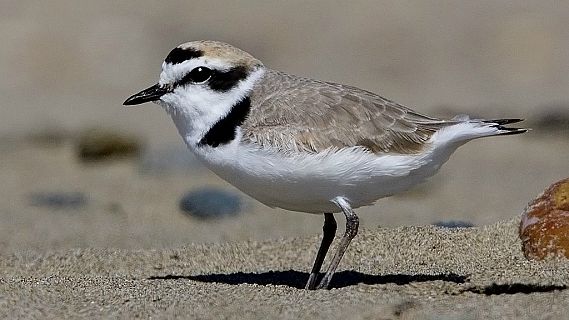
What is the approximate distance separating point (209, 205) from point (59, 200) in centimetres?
130

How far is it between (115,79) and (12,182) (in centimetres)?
363

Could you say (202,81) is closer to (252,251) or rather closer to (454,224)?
(252,251)

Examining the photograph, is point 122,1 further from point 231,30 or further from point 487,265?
point 487,265

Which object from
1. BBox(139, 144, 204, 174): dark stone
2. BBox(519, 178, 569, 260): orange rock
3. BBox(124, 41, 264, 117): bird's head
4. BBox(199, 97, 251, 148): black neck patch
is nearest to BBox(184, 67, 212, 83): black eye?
BBox(124, 41, 264, 117): bird's head

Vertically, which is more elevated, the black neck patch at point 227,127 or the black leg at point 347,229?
the black neck patch at point 227,127

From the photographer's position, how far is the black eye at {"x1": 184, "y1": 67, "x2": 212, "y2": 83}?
4.80 m

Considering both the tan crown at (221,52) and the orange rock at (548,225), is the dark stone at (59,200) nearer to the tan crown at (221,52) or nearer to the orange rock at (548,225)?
the tan crown at (221,52)

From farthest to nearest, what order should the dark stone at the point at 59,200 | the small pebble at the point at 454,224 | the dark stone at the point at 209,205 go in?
the dark stone at the point at 59,200 < the dark stone at the point at 209,205 < the small pebble at the point at 454,224

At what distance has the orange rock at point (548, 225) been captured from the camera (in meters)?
4.93

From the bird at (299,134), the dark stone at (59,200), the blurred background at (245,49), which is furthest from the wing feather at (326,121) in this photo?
the dark stone at (59,200)

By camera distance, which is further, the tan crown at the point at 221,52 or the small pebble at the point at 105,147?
the small pebble at the point at 105,147

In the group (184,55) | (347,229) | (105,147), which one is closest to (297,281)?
(347,229)

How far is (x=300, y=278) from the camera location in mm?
5262

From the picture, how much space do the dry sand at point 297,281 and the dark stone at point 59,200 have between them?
185cm
